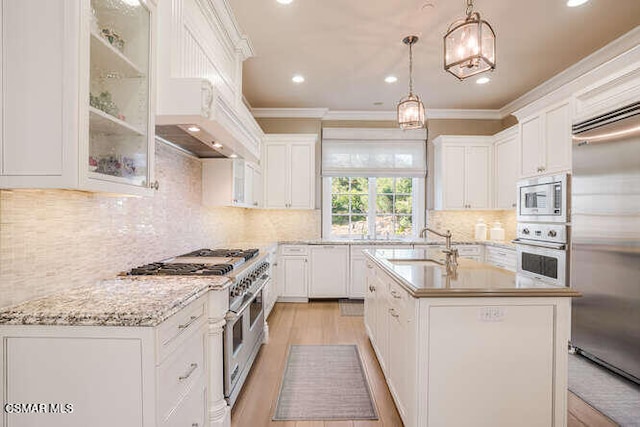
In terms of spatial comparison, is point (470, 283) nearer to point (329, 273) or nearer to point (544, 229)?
point (544, 229)

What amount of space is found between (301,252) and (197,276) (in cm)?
282

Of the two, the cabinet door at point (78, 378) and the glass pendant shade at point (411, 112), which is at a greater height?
the glass pendant shade at point (411, 112)

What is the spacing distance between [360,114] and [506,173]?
2281 mm

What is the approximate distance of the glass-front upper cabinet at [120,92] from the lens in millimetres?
1344

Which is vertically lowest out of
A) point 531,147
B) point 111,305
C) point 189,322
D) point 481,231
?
point 189,322

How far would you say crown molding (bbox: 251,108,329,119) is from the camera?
511 cm

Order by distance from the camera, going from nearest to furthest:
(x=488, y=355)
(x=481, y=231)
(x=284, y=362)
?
(x=488, y=355) < (x=284, y=362) < (x=481, y=231)

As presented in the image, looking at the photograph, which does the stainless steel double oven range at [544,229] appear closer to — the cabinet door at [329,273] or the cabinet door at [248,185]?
the cabinet door at [329,273]

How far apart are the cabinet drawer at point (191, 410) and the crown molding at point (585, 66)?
12.2ft

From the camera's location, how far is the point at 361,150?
5.16m

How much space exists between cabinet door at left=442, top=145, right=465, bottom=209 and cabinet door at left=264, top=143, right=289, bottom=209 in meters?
2.36

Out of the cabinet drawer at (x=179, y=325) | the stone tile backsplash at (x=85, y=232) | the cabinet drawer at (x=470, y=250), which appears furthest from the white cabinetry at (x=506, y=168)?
the cabinet drawer at (x=179, y=325)

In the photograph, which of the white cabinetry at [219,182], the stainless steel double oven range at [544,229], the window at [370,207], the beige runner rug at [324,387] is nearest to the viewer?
the beige runner rug at [324,387]

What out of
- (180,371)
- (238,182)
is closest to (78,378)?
(180,371)
